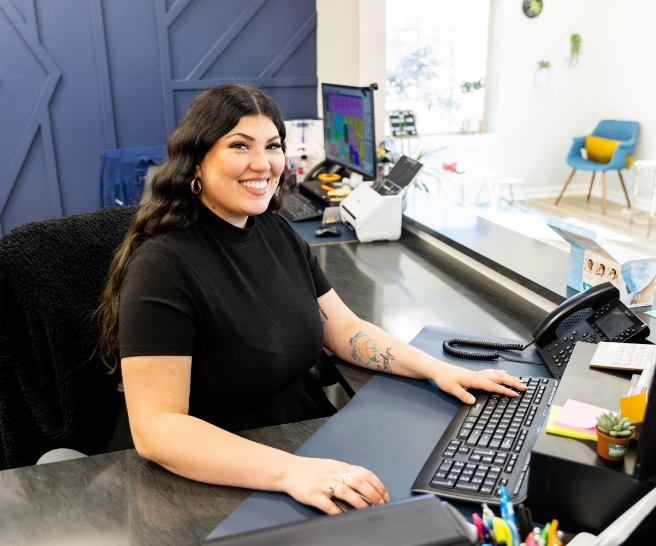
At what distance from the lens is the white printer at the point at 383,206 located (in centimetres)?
239

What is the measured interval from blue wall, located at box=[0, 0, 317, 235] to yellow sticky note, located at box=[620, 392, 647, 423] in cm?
338

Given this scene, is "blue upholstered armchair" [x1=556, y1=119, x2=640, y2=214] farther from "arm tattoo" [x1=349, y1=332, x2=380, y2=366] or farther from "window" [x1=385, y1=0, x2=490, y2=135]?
"arm tattoo" [x1=349, y1=332, x2=380, y2=366]

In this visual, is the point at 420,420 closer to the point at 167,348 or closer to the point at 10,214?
the point at 167,348

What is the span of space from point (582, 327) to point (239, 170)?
78 cm

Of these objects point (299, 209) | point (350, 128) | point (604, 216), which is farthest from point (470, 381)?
point (604, 216)

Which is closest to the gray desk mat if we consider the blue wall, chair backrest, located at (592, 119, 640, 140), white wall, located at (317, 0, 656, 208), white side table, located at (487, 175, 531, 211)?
the blue wall

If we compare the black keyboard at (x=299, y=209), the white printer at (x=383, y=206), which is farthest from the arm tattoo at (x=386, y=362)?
the black keyboard at (x=299, y=209)

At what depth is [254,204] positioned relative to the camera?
1260 millimetres

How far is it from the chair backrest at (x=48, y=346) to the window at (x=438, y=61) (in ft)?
17.0

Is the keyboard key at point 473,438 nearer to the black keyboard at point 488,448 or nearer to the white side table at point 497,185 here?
the black keyboard at point 488,448

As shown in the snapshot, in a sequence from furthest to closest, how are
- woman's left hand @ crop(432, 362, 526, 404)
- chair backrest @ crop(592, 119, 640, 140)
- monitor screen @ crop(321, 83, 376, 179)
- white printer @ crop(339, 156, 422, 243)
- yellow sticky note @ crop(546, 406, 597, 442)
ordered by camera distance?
chair backrest @ crop(592, 119, 640, 140), monitor screen @ crop(321, 83, 376, 179), white printer @ crop(339, 156, 422, 243), woman's left hand @ crop(432, 362, 526, 404), yellow sticky note @ crop(546, 406, 597, 442)

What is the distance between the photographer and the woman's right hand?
89 cm

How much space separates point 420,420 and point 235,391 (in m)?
0.34

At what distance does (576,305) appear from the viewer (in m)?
1.34
